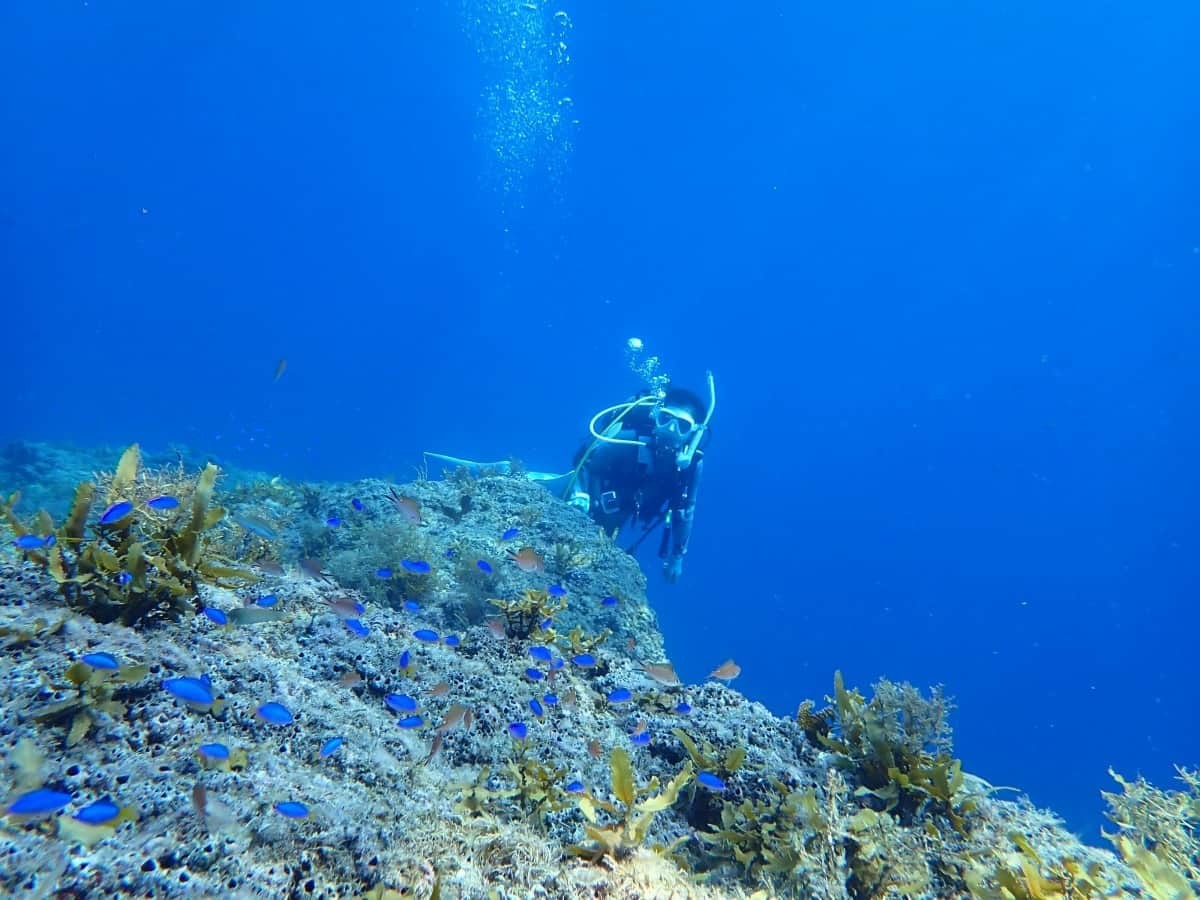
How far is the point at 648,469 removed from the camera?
36.9 ft

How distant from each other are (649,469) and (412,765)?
27.2ft

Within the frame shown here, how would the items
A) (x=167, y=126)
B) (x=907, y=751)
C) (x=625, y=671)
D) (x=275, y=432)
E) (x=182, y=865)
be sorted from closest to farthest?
(x=182, y=865), (x=907, y=751), (x=625, y=671), (x=275, y=432), (x=167, y=126)

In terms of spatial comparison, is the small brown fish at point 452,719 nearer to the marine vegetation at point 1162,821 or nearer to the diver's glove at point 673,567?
the marine vegetation at point 1162,821

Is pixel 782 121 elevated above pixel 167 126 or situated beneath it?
situated beneath

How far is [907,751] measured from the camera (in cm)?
400

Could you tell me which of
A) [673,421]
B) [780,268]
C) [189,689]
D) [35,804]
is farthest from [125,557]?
[780,268]

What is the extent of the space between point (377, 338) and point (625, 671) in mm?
Result: 176961

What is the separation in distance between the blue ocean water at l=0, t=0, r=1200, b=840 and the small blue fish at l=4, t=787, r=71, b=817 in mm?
50074

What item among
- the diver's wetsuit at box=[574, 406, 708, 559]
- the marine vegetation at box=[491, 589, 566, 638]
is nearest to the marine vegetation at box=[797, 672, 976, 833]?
the marine vegetation at box=[491, 589, 566, 638]

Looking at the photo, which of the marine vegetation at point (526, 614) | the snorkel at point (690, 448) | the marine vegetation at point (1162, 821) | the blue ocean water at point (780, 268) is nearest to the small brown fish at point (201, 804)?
the marine vegetation at point (526, 614)

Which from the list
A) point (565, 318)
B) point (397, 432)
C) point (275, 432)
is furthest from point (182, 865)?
point (565, 318)

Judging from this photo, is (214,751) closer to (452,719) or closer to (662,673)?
(452,719)

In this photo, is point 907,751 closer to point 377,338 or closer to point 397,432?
point 397,432

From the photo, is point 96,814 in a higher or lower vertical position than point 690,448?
lower
